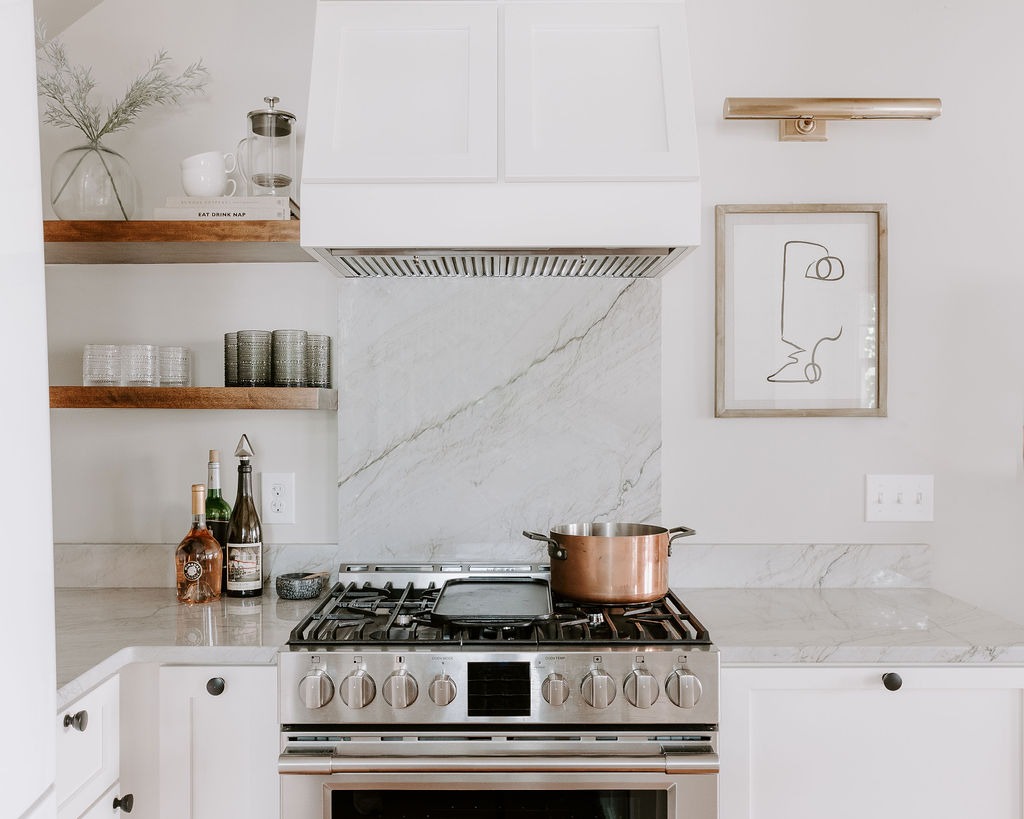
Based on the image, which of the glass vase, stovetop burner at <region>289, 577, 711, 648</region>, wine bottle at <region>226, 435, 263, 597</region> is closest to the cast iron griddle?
stovetop burner at <region>289, 577, 711, 648</region>

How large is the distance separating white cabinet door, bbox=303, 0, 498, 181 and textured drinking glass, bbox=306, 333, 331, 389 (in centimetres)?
49

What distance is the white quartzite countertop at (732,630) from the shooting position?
4.75ft

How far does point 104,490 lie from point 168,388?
451 mm

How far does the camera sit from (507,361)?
1.99 metres

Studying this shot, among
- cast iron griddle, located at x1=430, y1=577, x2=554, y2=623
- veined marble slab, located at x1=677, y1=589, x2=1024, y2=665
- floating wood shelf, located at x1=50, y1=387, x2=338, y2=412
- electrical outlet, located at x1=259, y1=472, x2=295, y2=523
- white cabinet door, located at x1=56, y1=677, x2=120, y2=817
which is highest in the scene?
floating wood shelf, located at x1=50, y1=387, x2=338, y2=412

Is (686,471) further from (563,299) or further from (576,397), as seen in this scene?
(563,299)

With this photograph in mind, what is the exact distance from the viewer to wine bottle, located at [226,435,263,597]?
1.84 metres

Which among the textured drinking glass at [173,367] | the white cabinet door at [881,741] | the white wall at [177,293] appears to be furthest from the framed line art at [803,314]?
the textured drinking glass at [173,367]

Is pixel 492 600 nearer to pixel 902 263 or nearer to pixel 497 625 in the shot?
pixel 497 625

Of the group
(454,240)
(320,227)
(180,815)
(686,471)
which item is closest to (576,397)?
(686,471)

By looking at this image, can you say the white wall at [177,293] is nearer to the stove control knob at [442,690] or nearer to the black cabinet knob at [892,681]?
the stove control knob at [442,690]

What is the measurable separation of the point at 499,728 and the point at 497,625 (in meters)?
0.19

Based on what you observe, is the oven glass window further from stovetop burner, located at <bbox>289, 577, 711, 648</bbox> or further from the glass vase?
the glass vase

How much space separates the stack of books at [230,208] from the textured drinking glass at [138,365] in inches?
12.9
